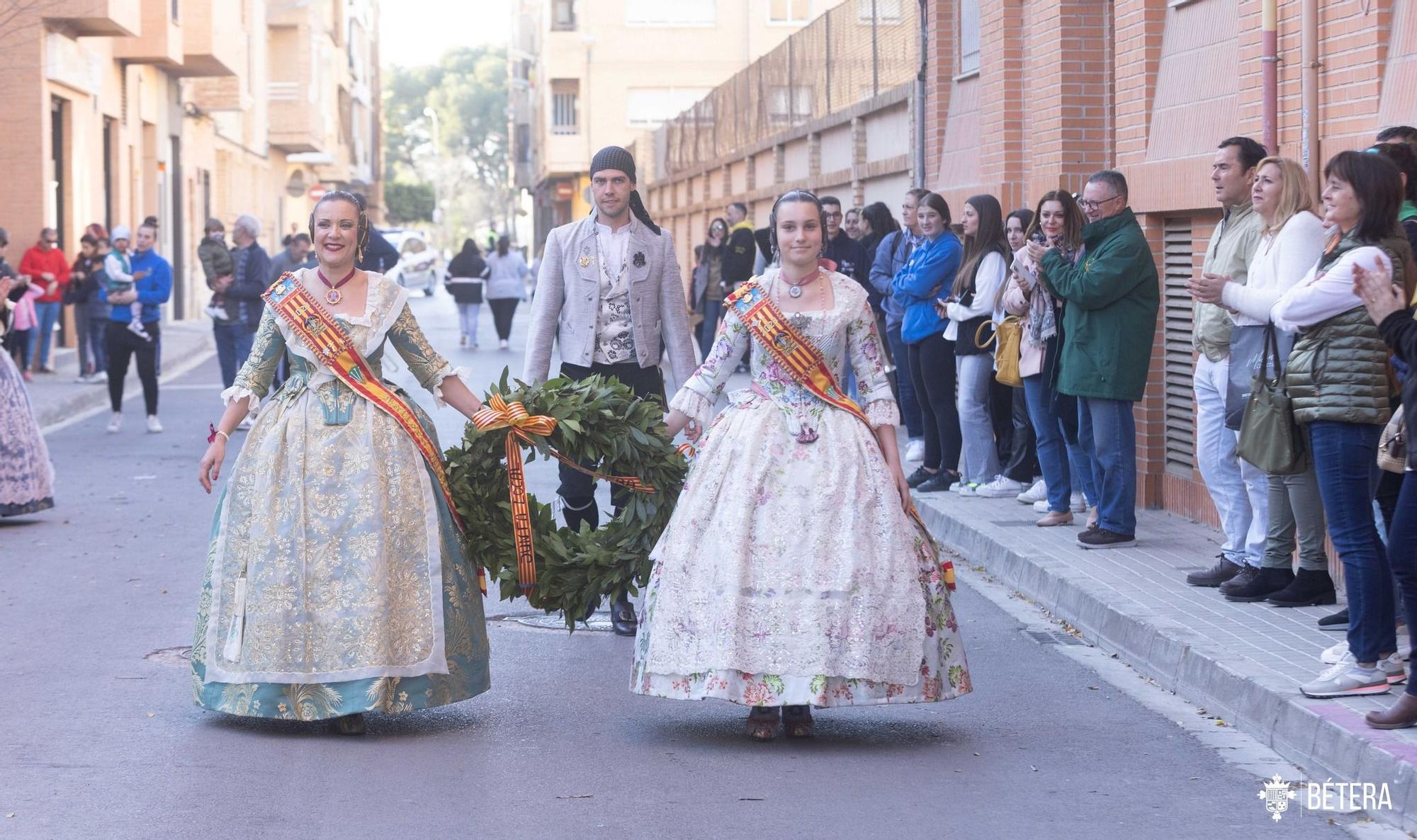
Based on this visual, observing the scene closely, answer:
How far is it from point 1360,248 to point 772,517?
2235 millimetres

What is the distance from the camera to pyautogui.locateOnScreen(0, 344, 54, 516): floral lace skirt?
37.9 feet

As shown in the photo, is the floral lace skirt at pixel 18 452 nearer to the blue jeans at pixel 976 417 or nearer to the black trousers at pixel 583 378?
the black trousers at pixel 583 378

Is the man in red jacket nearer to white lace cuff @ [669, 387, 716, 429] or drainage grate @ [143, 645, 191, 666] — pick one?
drainage grate @ [143, 645, 191, 666]

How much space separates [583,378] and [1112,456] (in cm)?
313

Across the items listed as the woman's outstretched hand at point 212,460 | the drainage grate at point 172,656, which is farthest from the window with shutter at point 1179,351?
the woman's outstretched hand at point 212,460

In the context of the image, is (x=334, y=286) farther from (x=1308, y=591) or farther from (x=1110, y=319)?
(x=1110, y=319)

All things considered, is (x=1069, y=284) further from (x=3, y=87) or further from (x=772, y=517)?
(x=3, y=87)

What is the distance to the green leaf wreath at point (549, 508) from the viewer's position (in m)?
6.96

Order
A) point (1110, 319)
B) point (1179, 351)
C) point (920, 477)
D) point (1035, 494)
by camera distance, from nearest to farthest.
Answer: point (1110, 319) → point (1179, 351) → point (1035, 494) → point (920, 477)

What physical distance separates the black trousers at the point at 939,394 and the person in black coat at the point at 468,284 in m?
18.2

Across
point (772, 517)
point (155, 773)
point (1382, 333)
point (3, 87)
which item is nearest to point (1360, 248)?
point (1382, 333)

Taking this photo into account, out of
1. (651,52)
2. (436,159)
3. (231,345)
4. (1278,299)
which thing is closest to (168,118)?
(231,345)

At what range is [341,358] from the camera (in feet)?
21.7

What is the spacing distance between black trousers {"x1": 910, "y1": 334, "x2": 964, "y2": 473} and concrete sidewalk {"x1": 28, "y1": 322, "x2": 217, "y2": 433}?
287 inches
